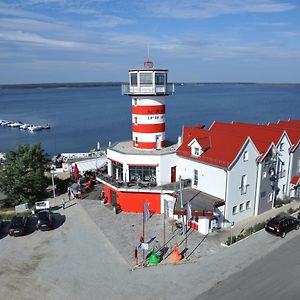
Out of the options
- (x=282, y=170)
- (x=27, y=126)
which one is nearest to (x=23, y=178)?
(x=282, y=170)

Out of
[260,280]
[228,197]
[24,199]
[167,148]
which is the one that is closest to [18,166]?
[24,199]

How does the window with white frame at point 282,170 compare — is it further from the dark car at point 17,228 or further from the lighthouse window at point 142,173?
the dark car at point 17,228

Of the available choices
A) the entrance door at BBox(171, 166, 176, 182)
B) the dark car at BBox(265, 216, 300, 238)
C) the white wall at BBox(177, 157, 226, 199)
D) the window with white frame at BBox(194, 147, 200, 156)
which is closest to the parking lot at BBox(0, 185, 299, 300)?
the dark car at BBox(265, 216, 300, 238)

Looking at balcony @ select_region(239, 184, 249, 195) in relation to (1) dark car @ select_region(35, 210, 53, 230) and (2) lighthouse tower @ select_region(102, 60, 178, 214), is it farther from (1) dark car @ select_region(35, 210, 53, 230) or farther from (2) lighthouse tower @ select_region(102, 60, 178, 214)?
(1) dark car @ select_region(35, 210, 53, 230)

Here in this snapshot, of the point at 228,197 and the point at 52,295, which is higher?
the point at 228,197

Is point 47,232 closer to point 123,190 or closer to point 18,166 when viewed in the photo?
point 123,190

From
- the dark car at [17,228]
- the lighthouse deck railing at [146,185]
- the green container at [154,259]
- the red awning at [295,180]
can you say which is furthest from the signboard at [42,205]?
the red awning at [295,180]
